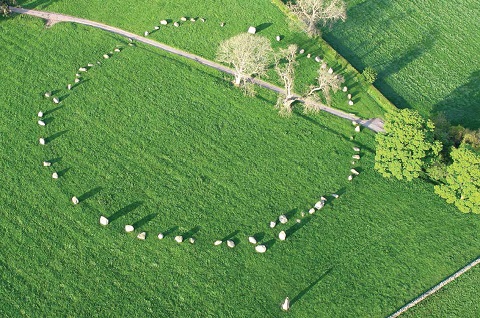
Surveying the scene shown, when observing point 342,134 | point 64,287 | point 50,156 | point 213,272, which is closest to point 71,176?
point 50,156

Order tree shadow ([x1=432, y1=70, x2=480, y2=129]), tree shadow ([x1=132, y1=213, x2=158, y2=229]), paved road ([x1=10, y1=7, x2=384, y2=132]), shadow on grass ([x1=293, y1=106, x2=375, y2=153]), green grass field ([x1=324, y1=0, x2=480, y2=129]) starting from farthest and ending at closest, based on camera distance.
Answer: green grass field ([x1=324, y1=0, x2=480, y2=129]) < tree shadow ([x1=432, y1=70, x2=480, y2=129]) < paved road ([x1=10, y1=7, x2=384, y2=132]) < shadow on grass ([x1=293, y1=106, x2=375, y2=153]) < tree shadow ([x1=132, y1=213, x2=158, y2=229])

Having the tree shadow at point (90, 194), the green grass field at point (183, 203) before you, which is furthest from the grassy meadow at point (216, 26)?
the tree shadow at point (90, 194)

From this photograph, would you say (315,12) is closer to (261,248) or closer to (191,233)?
(261,248)

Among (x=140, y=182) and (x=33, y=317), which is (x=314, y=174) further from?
(x=33, y=317)

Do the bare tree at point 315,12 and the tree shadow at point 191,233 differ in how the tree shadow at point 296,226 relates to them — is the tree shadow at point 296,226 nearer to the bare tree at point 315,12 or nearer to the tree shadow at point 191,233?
the tree shadow at point 191,233

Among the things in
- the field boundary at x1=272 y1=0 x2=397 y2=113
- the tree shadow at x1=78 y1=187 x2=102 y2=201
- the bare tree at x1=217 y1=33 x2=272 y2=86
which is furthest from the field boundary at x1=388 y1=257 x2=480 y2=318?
the tree shadow at x1=78 y1=187 x2=102 y2=201

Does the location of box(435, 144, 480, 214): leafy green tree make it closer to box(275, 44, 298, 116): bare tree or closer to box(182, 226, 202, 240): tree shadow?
box(275, 44, 298, 116): bare tree
